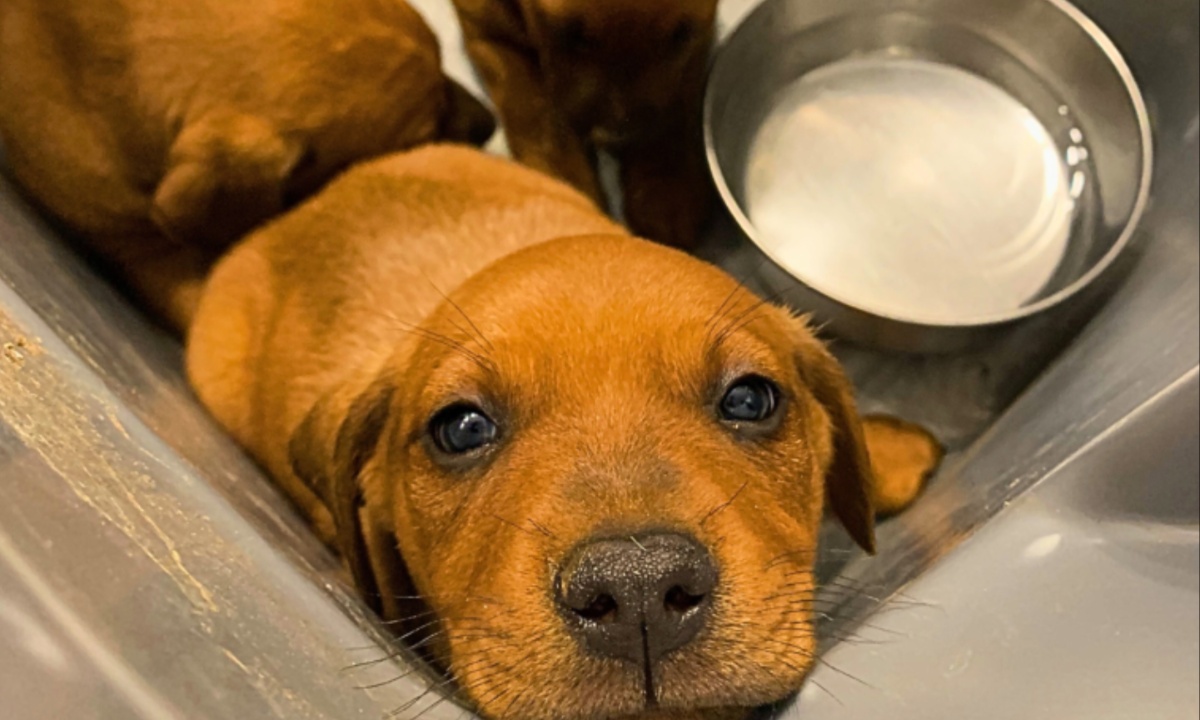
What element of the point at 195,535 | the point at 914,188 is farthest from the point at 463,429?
the point at 914,188

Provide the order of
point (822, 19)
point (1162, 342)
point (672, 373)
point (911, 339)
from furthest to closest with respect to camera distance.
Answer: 1. point (822, 19)
2. point (911, 339)
3. point (1162, 342)
4. point (672, 373)

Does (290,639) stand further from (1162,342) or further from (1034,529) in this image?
(1162,342)

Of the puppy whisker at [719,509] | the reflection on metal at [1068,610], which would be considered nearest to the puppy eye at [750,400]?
the puppy whisker at [719,509]

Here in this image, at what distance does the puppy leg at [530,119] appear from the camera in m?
2.74

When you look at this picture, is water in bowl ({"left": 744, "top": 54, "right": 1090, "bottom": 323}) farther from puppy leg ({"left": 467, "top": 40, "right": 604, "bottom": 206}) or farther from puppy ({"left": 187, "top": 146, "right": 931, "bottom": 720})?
puppy ({"left": 187, "top": 146, "right": 931, "bottom": 720})

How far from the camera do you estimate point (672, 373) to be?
61.7 inches

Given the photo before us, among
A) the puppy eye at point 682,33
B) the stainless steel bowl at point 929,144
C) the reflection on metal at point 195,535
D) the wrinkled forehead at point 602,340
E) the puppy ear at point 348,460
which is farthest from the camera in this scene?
the stainless steel bowl at point 929,144

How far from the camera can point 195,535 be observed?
1.37 m

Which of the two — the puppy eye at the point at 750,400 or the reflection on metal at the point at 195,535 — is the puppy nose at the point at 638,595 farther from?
the puppy eye at the point at 750,400

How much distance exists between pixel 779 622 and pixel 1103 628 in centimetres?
46

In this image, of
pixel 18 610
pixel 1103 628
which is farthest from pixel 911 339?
pixel 18 610

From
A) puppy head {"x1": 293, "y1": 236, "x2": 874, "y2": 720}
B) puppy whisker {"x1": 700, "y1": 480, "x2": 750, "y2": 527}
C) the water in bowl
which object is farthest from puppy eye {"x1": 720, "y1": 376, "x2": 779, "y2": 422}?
the water in bowl

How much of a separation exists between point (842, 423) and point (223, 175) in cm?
136

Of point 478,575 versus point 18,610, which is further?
point 478,575
